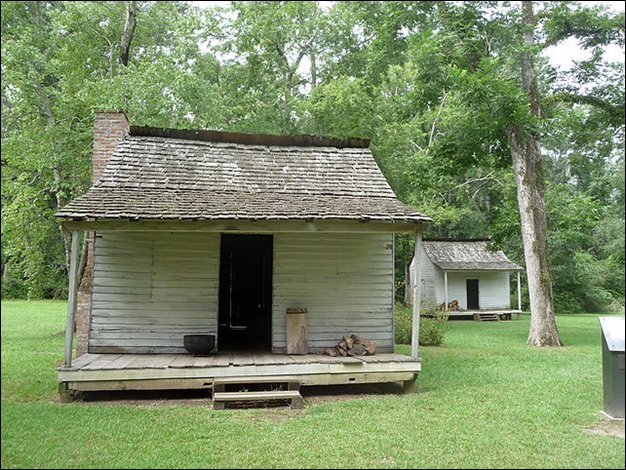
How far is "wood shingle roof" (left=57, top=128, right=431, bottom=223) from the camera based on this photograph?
24.4ft

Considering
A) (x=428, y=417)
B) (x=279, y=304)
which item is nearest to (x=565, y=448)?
(x=428, y=417)

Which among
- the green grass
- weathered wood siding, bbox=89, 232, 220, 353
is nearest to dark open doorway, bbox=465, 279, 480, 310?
the green grass

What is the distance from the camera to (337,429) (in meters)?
5.70

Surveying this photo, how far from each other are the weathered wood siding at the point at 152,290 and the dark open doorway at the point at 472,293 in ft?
61.5

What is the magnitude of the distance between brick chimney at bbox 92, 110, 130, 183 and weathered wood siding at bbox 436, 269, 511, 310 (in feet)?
61.0

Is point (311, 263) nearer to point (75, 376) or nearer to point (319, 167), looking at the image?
point (319, 167)

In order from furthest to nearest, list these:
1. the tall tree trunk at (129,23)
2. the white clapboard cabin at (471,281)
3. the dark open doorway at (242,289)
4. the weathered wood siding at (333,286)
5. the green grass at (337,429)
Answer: the white clapboard cabin at (471,281), the dark open doorway at (242,289), the weathered wood siding at (333,286), the green grass at (337,429), the tall tree trunk at (129,23)

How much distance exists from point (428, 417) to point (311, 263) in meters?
3.67

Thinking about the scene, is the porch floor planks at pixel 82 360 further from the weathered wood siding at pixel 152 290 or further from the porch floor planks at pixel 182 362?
the porch floor planks at pixel 182 362

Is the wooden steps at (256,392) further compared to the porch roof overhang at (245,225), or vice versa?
the porch roof overhang at (245,225)

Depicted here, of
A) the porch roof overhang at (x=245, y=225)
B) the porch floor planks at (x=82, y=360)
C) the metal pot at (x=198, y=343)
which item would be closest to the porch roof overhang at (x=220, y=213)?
the porch roof overhang at (x=245, y=225)

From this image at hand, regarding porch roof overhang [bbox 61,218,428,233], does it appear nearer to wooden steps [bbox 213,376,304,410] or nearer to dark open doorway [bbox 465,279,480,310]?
wooden steps [bbox 213,376,304,410]

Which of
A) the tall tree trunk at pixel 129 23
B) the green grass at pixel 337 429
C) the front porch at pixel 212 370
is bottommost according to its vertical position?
the green grass at pixel 337 429

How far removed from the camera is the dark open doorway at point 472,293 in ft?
81.9
